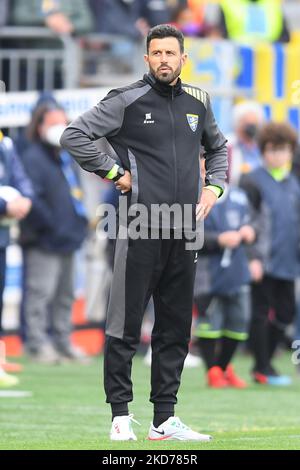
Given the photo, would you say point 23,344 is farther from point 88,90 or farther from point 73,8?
point 73,8

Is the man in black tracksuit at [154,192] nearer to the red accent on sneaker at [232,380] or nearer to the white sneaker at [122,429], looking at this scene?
the white sneaker at [122,429]

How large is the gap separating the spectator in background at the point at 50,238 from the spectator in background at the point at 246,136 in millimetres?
1835

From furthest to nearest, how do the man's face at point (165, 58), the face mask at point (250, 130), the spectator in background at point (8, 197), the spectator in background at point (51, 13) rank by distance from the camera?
1. the spectator in background at point (51, 13)
2. the face mask at point (250, 130)
3. the spectator in background at point (8, 197)
4. the man's face at point (165, 58)

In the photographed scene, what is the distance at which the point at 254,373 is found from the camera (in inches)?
506

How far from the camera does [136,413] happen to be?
1007 cm

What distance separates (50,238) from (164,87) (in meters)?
6.58

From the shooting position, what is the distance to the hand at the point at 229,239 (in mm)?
12078

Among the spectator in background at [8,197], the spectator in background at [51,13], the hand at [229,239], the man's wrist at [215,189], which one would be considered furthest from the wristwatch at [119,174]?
the spectator in background at [51,13]

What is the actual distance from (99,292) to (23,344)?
124 centimetres

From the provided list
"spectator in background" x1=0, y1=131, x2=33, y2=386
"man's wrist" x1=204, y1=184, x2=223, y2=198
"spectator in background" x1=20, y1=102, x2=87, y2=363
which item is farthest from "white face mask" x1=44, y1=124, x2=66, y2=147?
"man's wrist" x1=204, y1=184, x2=223, y2=198

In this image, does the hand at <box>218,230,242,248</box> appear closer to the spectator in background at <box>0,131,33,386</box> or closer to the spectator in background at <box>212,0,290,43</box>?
→ the spectator in background at <box>0,131,33,386</box>

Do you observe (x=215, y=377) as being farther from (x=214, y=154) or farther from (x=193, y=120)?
(x=193, y=120)

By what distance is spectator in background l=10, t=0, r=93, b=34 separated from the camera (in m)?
16.0
